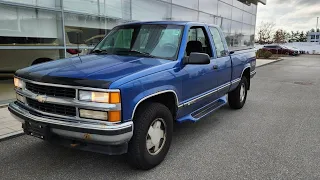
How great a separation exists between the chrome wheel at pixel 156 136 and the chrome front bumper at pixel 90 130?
487 mm

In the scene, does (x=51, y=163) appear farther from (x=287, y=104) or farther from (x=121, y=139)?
(x=287, y=104)

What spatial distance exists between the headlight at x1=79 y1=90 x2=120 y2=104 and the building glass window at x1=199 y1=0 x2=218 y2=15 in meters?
14.2

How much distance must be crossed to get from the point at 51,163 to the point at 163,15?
10186 millimetres

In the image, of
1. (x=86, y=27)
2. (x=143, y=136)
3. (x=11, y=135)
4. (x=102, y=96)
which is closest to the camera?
(x=102, y=96)

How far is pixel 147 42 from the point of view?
4.10 meters

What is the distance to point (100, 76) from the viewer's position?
9.53ft

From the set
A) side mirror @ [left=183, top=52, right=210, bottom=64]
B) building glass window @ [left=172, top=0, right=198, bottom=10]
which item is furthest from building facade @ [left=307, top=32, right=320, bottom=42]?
side mirror @ [left=183, top=52, right=210, bottom=64]

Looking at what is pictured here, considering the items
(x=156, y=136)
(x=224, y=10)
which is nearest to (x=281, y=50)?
(x=224, y=10)

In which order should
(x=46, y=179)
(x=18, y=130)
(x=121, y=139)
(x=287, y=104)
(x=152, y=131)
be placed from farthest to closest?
(x=287, y=104) → (x=18, y=130) → (x=152, y=131) → (x=46, y=179) → (x=121, y=139)

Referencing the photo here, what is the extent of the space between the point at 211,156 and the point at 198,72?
4.12 ft

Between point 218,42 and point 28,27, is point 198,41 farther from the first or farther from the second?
point 28,27

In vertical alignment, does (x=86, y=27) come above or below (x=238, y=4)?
below

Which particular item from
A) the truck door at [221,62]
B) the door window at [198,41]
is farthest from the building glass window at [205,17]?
the door window at [198,41]

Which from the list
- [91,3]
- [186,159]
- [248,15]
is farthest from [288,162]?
[248,15]
